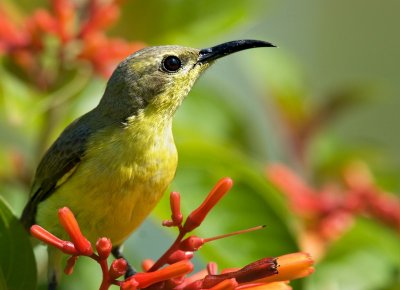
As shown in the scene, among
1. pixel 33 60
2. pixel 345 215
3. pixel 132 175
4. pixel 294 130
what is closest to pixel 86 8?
pixel 33 60

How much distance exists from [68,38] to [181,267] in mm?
1221

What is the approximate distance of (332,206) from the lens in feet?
11.7

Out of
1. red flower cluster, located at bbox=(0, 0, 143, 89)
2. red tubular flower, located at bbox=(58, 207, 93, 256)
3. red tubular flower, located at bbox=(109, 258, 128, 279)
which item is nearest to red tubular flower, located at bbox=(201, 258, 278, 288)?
red tubular flower, located at bbox=(109, 258, 128, 279)

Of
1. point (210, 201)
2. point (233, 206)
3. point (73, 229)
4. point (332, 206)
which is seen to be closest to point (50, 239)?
point (73, 229)

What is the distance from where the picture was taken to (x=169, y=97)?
288 cm

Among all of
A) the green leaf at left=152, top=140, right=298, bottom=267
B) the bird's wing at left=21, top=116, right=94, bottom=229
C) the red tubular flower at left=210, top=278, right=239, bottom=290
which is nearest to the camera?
the red tubular flower at left=210, top=278, right=239, bottom=290

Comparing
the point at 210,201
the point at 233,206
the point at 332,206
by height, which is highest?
the point at 332,206

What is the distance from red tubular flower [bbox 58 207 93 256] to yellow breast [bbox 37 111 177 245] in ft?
1.42

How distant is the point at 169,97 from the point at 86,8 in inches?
24.3

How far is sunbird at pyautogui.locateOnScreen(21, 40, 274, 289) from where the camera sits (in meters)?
2.69

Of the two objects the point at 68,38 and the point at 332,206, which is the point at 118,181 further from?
the point at 332,206

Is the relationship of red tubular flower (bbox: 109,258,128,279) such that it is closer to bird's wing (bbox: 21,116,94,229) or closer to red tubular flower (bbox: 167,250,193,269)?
red tubular flower (bbox: 167,250,193,269)

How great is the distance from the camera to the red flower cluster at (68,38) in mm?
3047

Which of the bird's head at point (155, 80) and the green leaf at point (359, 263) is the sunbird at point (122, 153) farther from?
the green leaf at point (359, 263)
